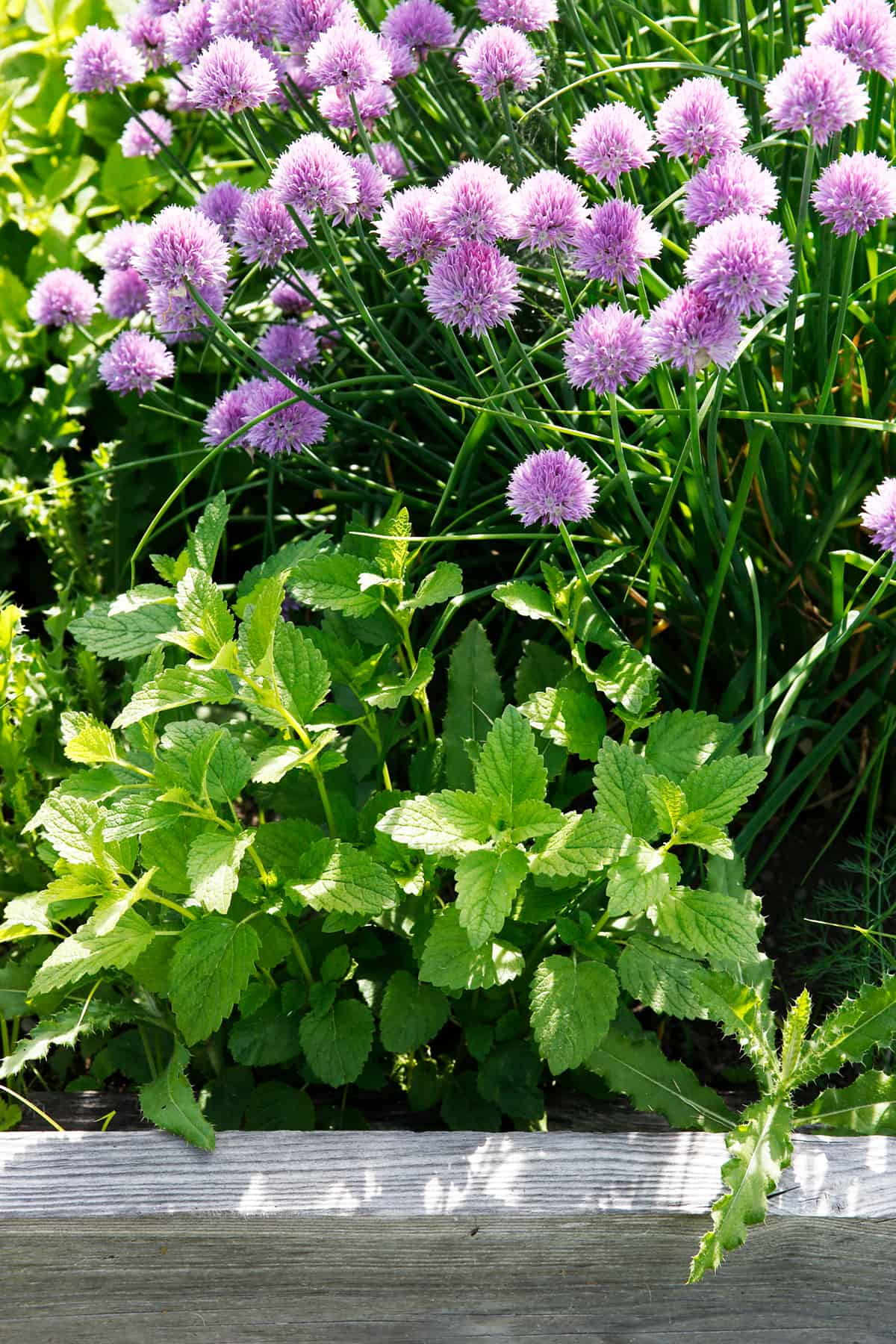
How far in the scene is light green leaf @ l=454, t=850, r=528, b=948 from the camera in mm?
1003

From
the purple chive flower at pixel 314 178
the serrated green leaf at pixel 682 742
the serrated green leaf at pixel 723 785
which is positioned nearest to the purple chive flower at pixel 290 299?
the purple chive flower at pixel 314 178

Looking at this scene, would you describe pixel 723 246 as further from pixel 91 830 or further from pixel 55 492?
pixel 55 492

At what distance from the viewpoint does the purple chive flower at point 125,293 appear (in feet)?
5.36

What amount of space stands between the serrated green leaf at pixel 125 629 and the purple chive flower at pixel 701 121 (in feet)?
2.49

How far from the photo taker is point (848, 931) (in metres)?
1.50

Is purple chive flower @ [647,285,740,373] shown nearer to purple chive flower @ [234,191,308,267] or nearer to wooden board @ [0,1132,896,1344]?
purple chive flower @ [234,191,308,267]

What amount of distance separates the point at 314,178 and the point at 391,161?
0.37m

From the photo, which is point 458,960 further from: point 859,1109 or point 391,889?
point 859,1109

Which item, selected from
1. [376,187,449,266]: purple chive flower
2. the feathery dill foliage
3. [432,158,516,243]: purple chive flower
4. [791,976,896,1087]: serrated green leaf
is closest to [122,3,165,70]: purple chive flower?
the feathery dill foliage

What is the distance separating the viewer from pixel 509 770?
1.10 metres

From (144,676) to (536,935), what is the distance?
0.53m

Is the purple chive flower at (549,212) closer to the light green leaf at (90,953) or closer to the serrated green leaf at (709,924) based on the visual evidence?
the serrated green leaf at (709,924)

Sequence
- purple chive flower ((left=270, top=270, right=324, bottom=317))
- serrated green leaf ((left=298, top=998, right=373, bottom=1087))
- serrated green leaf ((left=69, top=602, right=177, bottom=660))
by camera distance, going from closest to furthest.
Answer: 1. serrated green leaf ((left=298, top=998, right=373, bottom=1087))
2. serrated green leaf ((left=69, top=602, right=177, bottom=660))
3. purple chive flower ((left=270, top=270, right=324, bottom=317))

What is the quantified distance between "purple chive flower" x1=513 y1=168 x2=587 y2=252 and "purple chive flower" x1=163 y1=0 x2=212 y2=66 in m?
0.61
